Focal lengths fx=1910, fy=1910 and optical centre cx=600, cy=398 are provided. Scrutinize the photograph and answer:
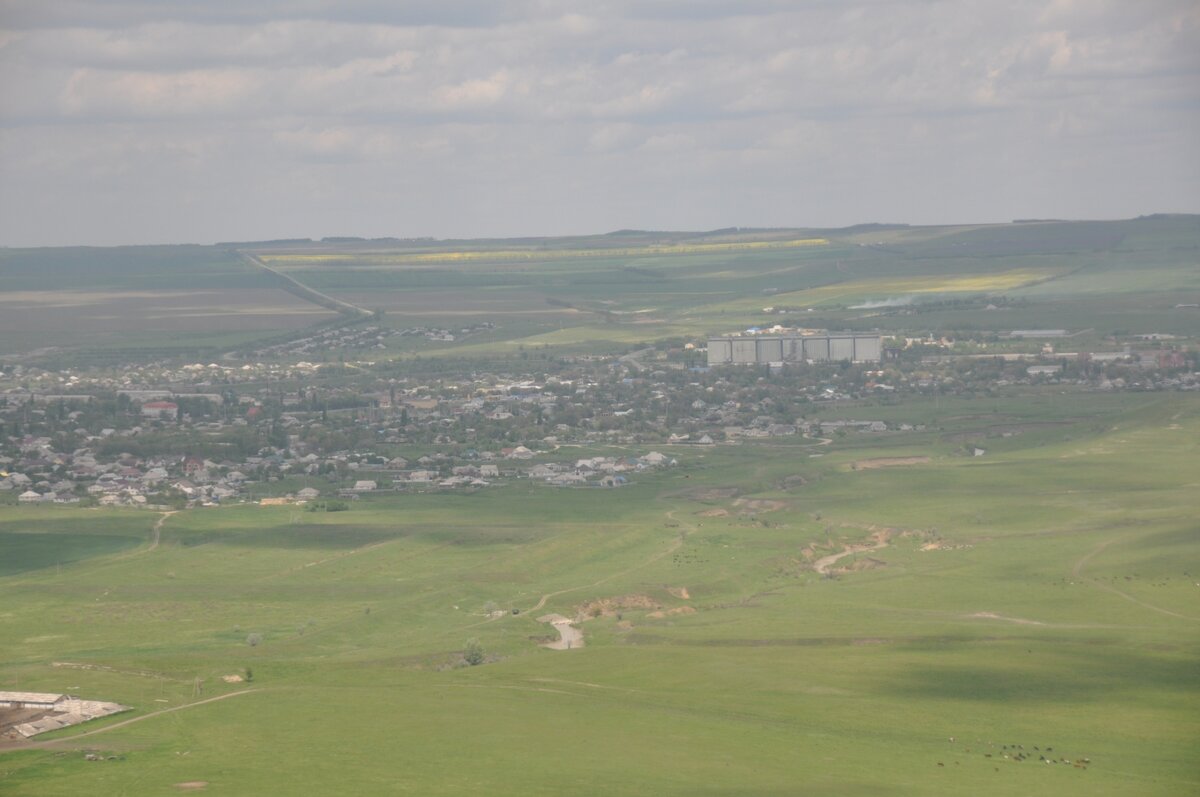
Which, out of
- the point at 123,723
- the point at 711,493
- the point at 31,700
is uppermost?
the point at 31,700

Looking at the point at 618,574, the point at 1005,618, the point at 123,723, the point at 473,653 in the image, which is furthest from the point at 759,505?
the point at 123,723

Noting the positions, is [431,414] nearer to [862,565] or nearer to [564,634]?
[862,565]

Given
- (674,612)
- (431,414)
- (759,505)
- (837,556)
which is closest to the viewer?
(674,612)

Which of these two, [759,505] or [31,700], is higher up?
[31,700]

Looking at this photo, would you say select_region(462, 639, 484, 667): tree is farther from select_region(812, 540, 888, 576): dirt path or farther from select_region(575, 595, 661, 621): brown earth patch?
select_region(812, 540, 888, 576): dirt path

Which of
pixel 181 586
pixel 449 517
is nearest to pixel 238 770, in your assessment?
pixel 181 586

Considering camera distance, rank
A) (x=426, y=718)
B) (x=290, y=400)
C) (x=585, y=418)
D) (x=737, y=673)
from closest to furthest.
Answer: (x=426, y=718) → (x=737, y=673) → (x=585, y=418) → (x=290, y=400)

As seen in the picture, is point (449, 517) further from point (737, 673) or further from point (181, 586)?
point (737, 673)

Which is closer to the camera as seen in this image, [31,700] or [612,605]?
[31,700]
